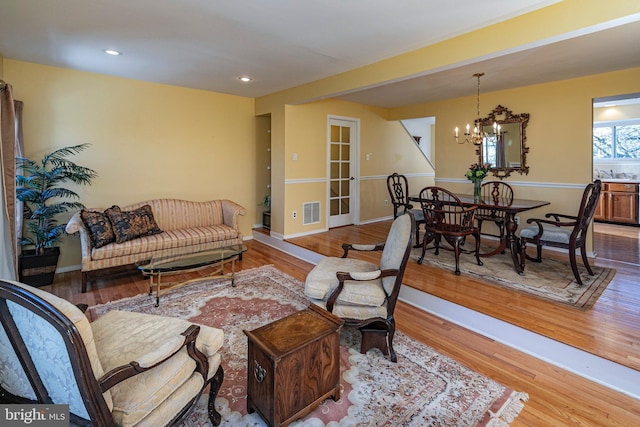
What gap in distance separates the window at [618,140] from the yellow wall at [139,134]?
7.49 m

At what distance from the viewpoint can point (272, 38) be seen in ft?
9.46

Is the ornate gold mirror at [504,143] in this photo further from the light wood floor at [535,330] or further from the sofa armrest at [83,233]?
the sofa armrest at [83,233]

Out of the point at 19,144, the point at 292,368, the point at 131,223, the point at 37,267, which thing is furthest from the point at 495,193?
the point at 19,144

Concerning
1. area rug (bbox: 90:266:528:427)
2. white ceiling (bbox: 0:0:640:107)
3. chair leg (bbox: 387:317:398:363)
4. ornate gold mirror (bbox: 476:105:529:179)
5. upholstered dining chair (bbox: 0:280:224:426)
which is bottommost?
area rug (bbox: 90:266:528:427)

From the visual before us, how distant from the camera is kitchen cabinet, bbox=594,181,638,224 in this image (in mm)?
6039

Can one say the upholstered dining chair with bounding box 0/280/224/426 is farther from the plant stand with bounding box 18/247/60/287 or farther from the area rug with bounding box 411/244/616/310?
the area rug with bounding box 411/244/616/310

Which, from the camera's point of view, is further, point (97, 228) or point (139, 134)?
point (139, 134)

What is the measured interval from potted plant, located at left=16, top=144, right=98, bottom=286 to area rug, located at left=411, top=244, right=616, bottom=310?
426cm

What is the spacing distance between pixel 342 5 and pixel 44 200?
3.69 metres

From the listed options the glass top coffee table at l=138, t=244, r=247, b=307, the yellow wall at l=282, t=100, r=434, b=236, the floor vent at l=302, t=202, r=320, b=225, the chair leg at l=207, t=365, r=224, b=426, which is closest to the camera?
the chair leg at l=207, t=365, r=224, b=426

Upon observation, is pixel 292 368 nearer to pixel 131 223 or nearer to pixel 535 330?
pixel 535 330

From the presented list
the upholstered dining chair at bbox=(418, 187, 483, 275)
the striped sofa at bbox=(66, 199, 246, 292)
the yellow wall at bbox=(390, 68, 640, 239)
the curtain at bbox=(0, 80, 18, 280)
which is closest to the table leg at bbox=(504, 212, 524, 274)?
the upholstered dining chair at bbox=(418, 187, 483, 275)

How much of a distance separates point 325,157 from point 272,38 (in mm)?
2854

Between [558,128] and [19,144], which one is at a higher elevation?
[558,128]
